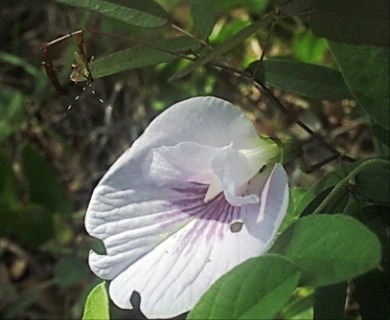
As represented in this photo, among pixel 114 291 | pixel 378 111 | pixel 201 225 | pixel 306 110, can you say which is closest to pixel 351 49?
pixel 378 111

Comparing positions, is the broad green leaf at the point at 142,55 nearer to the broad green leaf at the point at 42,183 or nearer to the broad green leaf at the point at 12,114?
the broad green leaf at the point at 42,183

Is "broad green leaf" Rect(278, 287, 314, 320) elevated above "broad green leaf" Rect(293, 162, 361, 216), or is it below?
below

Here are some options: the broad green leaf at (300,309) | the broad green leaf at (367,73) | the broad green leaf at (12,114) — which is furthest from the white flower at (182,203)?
the broad green leaf at (12,114)

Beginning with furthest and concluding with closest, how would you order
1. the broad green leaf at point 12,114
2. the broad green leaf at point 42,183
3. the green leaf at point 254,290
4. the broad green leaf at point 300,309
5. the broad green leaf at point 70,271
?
the broad green leaf at point 12,114 → the broad green leaf at point 42,183 → the broad green leaf at point 70,271 → the broad green leaf at point 300,309 → the green leaf at point 254,290

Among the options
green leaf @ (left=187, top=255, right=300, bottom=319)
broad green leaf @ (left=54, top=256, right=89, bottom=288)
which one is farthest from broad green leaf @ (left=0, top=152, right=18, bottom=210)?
green leaf @ (left=187, top=255, right=300, bottom=319)

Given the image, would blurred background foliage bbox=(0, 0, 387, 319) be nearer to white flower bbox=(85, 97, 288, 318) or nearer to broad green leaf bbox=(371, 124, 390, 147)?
broad green leaf bbox=(371, 124, 390, 147)

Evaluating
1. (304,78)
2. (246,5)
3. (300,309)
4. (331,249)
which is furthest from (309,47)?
(331,249)

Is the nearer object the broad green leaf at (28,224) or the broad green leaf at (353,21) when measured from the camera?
the broad green leaf at (353,21)
